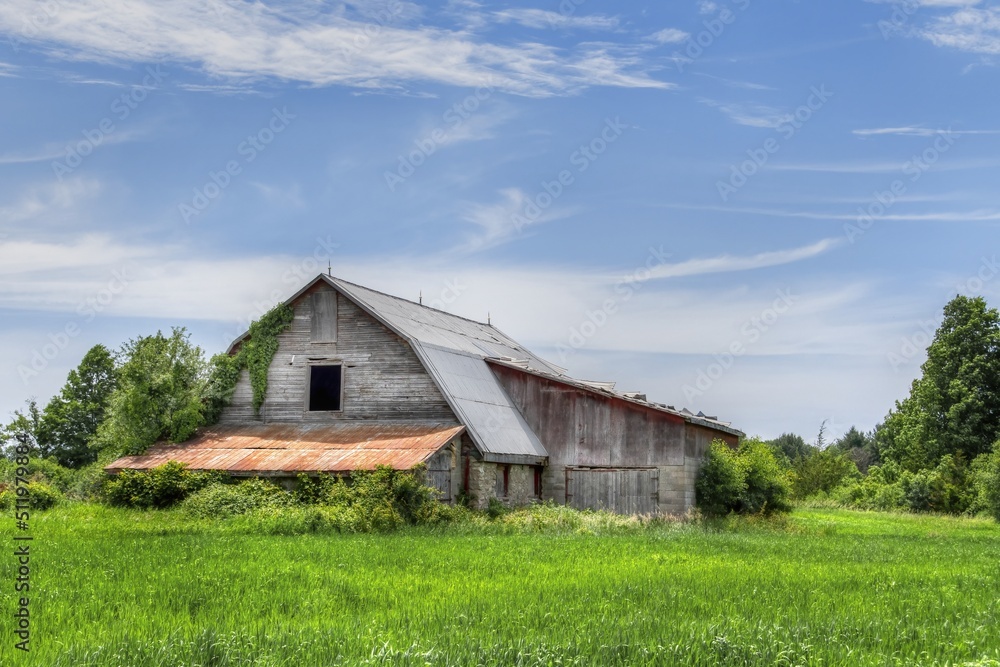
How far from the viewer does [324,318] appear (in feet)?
126

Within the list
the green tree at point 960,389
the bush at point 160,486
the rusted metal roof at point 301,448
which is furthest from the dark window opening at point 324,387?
the green tree at point 960,389

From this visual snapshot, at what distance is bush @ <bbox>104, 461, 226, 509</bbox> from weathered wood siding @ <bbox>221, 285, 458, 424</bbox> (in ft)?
19.3

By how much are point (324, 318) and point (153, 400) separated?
675 centimetres

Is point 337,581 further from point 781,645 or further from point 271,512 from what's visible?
point 271,512

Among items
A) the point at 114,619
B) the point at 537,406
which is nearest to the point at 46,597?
the point at 114,619

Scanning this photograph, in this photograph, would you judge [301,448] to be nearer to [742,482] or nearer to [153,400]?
[153,400]

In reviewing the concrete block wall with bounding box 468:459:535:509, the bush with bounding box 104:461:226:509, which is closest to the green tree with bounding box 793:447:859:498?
the concrete block wall with bounding box 468:459:535:509

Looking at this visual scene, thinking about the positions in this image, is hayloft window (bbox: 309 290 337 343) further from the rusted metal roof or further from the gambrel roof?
the rusted metal roof

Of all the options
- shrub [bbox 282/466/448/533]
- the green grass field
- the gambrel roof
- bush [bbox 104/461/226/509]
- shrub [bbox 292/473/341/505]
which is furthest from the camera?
the gambrel roof

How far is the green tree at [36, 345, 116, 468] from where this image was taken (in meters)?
58.1

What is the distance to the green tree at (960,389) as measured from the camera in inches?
2251

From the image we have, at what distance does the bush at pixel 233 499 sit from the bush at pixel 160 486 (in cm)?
63

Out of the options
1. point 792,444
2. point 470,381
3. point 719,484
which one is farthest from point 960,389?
point 792,444

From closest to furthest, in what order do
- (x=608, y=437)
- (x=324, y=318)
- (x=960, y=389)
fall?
(x=608, y=437), (x=324, y=318), (x=960, y=389)
